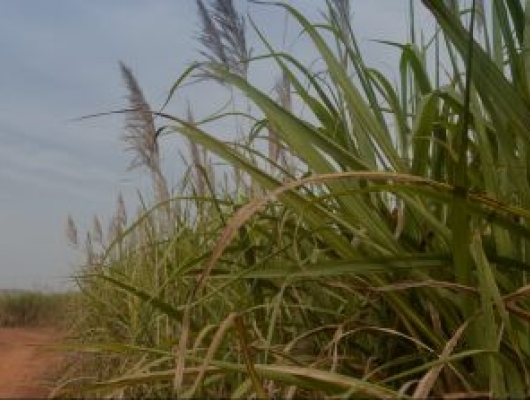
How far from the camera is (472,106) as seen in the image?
1.56 meters

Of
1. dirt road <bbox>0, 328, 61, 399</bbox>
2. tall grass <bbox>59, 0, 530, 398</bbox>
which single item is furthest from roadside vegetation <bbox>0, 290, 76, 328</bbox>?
tall grass <bbox>59, 0, 530, 398</bbox>

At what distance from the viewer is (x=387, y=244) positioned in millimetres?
1514

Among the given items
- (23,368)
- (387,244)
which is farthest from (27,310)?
(387,244)

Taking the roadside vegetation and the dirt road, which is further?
the roadside vegetation

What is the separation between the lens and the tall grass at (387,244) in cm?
125

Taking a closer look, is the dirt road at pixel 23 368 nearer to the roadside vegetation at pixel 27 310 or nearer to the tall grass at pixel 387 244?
the tall grass at pixel 387 244

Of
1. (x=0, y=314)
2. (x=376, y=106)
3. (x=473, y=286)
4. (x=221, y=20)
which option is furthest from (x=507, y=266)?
(x=0, y=314)

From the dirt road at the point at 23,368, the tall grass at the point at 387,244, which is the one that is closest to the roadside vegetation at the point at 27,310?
the dirt road at the point at 23,368

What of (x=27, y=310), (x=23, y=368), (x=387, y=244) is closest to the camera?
(x=387, y=244)

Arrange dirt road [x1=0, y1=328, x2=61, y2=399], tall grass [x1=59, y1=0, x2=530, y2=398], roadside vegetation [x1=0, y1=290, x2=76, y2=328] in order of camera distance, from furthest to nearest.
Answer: roadside vegetation [x1=0, y1=290, x2=76, y2=328] → dirt road [x1=0, y1=328, x2=61, y2=399] → tall grass [x1=59, y1=0, x2=530, y2=398]

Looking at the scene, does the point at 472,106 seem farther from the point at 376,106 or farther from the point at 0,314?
Result: the point at 0,314

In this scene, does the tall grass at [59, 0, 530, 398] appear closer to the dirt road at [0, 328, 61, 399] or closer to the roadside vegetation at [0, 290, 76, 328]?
the dirt road at [0, 328, 61, 399]

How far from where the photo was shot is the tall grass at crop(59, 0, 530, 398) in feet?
4.11

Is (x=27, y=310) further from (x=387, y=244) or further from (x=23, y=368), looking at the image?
(x=387, y=244)
